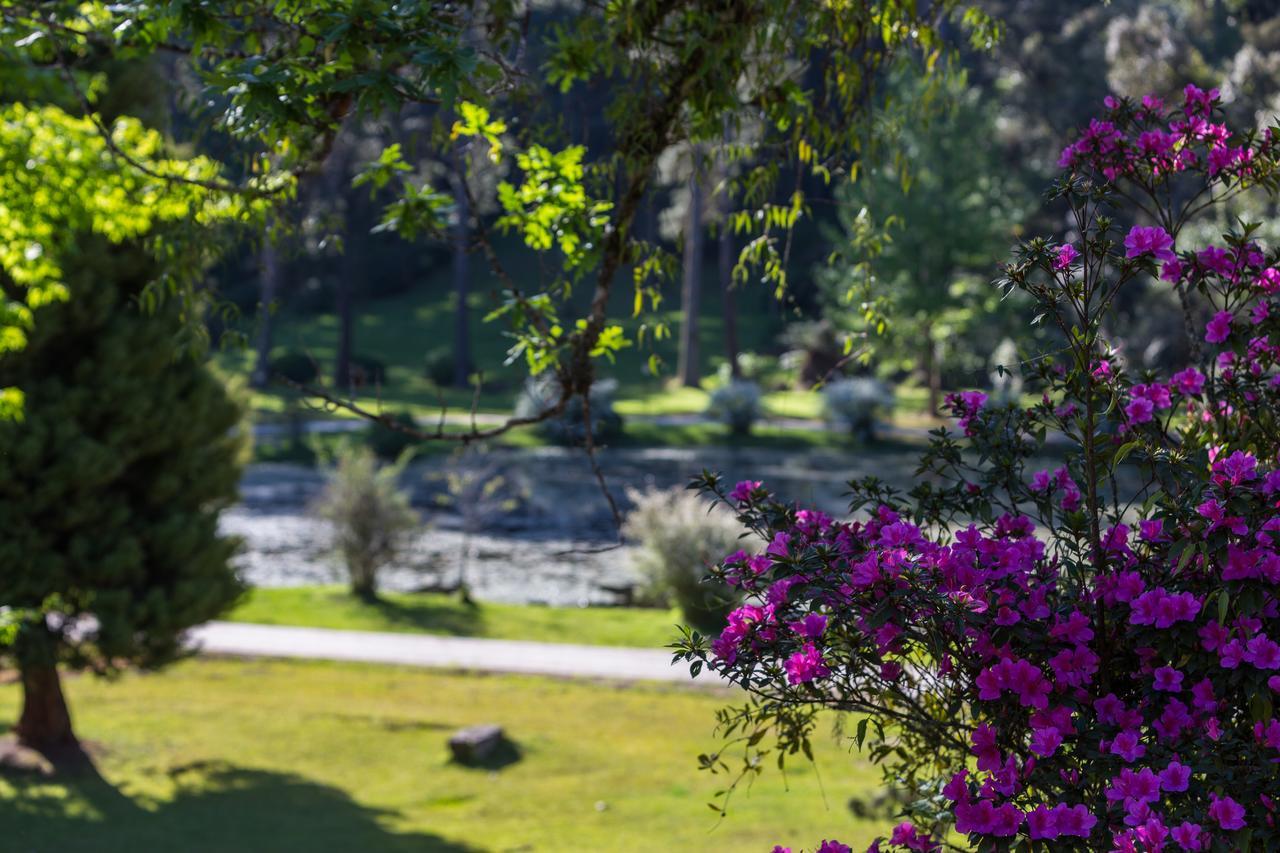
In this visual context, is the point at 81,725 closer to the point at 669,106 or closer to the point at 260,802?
the point at 260,802

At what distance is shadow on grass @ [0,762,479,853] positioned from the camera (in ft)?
A: 24.5

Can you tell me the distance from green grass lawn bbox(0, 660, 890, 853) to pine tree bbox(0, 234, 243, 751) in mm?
883

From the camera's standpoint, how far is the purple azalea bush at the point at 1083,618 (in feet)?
9.06

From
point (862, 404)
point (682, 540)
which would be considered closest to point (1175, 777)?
point (682, 540)

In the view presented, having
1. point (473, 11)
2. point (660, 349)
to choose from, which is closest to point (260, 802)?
point (473, 11)

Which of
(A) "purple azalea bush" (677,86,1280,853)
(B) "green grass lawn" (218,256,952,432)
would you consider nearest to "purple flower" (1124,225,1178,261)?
(A) "purple azalea bush" (677,86,1280,853)

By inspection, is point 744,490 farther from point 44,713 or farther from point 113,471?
point 44,713

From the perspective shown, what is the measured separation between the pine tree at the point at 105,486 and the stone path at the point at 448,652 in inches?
86.6

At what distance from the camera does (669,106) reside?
15.6 feet

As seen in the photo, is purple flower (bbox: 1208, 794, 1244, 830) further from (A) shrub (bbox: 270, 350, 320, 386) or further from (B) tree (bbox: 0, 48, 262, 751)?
(A) shrub (bbox: 270, 350, 320, 386)

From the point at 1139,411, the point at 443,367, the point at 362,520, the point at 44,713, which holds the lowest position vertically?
the point at 44,713

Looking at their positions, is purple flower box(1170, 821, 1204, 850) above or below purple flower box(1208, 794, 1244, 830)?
below

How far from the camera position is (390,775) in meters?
8.95

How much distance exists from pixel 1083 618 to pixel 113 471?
7.06m
